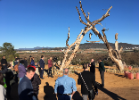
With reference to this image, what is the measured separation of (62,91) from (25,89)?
1.07m

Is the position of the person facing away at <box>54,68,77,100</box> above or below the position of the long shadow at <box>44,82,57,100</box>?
above

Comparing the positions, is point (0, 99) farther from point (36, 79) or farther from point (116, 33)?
point (116, 33)

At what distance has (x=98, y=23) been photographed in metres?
11.1

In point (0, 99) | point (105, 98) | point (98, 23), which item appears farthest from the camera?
point (98, 23)

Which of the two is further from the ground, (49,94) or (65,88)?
(65,88)

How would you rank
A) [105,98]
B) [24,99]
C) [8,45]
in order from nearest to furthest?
1. [24,99]
2. [105,98]
3. [8,45]

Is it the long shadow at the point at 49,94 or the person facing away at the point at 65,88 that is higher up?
the person facing away at the point at 65,88

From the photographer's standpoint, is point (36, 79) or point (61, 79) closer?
point (61, 79)

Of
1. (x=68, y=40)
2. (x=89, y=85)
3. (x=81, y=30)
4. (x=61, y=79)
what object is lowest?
(x=89, y=85)

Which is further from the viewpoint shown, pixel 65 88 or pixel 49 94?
pixel 49 94

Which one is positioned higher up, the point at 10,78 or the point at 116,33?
the point at 116,33

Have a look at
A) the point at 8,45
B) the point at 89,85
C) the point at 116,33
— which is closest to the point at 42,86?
the point at 89,85

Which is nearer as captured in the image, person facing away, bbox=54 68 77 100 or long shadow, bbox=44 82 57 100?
person facing away, bbox=54 68 77 100

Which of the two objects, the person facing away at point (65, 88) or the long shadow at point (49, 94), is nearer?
the person facing away at point (65, 88)
